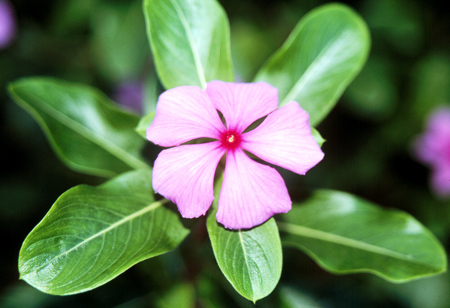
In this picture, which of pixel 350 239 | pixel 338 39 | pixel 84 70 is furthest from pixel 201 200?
pixel 84 70

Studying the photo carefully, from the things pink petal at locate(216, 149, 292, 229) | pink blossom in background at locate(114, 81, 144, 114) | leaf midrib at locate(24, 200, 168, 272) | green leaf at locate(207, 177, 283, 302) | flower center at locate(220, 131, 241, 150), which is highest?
flower center at locate(220, 131, 241, 150)

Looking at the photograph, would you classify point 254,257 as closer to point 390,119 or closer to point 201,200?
point 201,200

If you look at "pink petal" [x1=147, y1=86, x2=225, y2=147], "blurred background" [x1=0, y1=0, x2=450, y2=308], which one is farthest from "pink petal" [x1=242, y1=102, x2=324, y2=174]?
"blurred background" [x1=0, y1=0, x2=450, y2=308]

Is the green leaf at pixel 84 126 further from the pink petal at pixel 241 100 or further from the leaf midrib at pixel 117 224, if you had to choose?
the pink petal at pixel 241 100

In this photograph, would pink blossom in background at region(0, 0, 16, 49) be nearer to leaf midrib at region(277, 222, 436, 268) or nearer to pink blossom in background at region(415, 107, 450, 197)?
leaf midrib at region(277, 222, 436, 268)

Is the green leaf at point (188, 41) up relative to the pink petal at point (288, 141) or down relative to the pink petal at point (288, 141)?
up

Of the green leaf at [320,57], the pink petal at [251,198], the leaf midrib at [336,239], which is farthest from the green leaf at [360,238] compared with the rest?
the pink petal at [251,198]

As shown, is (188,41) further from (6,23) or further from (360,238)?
(6,23)
